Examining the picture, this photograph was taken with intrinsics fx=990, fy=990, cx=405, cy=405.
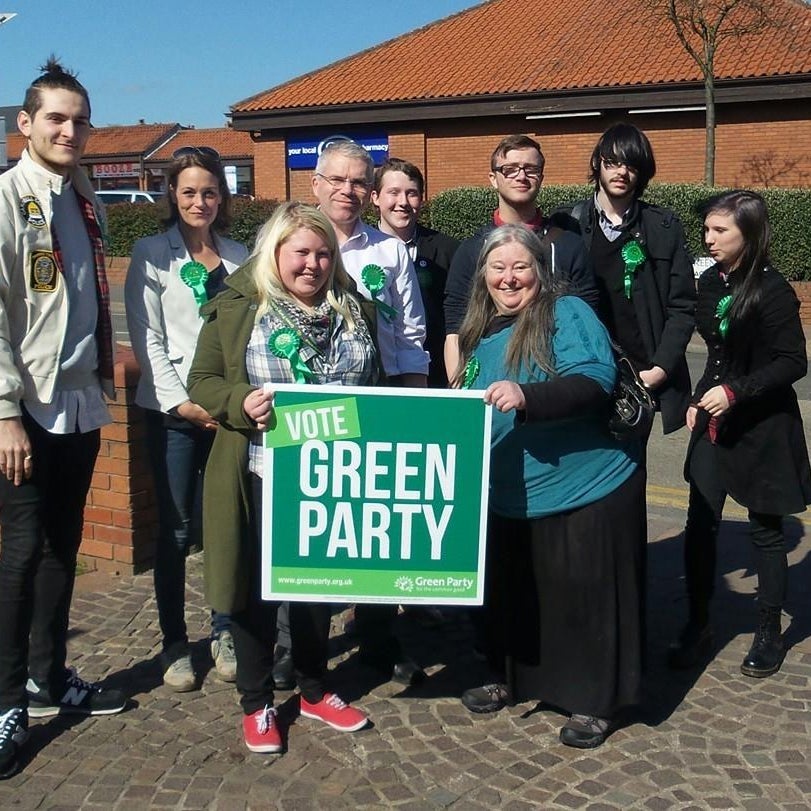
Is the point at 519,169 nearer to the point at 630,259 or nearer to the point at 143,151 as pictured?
the point at 630,259

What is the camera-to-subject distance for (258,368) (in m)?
3.31

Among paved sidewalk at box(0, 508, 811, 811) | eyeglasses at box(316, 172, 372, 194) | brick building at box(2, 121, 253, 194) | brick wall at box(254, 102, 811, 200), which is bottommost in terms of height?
paved sidewalk at box(0, 508, 811, 811)

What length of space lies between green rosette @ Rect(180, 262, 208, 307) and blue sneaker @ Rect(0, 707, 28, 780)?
1.59 metres

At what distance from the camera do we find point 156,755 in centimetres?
343

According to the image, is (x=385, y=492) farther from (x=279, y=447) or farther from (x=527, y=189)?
(x=527, y=189)

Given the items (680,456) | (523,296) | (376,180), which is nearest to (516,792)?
(523,296)

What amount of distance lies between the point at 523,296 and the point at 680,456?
493 centimetres

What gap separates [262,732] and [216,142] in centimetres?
5095

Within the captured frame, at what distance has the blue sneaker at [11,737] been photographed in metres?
3.28

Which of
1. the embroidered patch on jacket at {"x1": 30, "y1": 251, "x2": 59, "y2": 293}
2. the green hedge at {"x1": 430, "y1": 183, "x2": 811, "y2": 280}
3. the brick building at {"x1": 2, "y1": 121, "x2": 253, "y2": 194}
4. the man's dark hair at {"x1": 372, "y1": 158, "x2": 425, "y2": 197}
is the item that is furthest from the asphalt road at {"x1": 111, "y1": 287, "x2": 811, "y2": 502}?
the brick building at {"x1": 2, "y1": 121, "x2": 253, "y2": 194}

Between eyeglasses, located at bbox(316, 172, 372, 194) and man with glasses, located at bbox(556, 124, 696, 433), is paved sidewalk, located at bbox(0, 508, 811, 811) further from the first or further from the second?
eyeglasses, located at bbox(316, 172, 372, 194)

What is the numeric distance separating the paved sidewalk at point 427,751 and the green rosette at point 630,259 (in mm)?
1628

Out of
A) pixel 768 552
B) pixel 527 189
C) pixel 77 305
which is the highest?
pixel 527 189

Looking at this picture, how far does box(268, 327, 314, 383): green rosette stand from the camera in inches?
127
